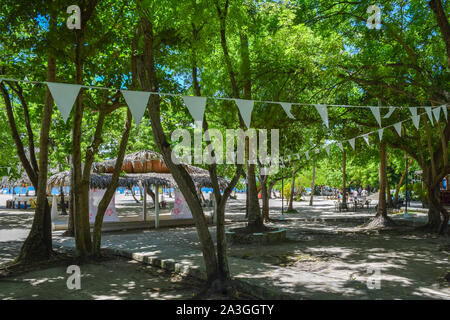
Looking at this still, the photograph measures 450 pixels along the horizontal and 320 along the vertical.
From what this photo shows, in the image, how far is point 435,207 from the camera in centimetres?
1370

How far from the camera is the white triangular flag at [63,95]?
465 cm

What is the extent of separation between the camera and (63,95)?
4.74 meters

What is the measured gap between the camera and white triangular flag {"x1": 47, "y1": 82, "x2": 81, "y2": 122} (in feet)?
15.3

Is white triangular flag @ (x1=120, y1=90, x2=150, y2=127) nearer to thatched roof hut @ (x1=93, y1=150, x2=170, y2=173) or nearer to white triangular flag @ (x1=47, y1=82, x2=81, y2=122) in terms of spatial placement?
white triangular flag @ (x1=47, y1=82, x2=81, y2=122)

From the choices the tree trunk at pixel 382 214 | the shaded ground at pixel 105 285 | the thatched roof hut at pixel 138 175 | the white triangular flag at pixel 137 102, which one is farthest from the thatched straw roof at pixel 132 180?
the white triangular flag at pixel 137 102

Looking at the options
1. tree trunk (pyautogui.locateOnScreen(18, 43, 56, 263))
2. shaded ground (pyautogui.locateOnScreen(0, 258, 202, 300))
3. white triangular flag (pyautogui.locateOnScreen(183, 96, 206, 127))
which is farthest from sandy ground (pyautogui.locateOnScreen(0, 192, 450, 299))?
white triangular flag (pyautogui.locateOnScreen(183, 96, 206, 127))

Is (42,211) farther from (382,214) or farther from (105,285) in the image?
(382,214)

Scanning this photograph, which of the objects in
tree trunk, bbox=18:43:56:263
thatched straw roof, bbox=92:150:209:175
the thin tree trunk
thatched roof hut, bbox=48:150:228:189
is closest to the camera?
tree trunk, bbox=18:43:56:263

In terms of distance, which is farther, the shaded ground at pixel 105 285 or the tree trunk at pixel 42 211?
the tree trunk at pixel 42 211

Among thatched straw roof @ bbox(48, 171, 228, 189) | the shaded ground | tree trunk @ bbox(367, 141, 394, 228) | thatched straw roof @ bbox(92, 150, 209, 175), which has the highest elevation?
thatched straw roof @ bbox(92, 150, 209, 175)

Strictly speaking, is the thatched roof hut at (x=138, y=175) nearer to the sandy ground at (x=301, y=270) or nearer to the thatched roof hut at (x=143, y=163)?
the thatched roof hut at (x=143, y=163)

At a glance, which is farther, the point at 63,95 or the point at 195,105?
the point at 195,105

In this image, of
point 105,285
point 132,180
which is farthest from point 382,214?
point 105,285

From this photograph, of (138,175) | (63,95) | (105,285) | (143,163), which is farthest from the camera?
(143,163)
